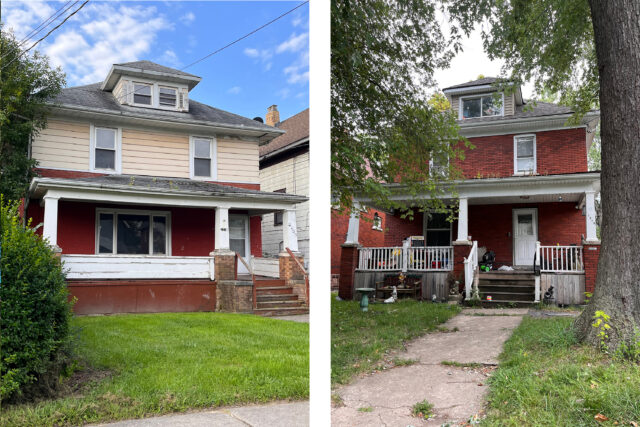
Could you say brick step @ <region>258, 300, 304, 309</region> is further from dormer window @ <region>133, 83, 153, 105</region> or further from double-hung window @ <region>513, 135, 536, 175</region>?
double-hung window @ <region>513, 135, 536, 175</region>

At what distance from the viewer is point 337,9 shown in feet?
14.0

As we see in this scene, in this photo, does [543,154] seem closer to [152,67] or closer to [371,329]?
[371,329]

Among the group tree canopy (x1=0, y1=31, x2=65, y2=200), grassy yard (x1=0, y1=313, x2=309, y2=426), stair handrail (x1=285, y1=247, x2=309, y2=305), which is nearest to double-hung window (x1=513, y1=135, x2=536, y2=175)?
grassy yard (x1=0, y1=313, x2=309, y2=426)

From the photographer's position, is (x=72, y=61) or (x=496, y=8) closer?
(x=72, y=61)

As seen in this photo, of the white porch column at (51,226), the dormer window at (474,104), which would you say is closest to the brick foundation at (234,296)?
the white porch column at (51,226)

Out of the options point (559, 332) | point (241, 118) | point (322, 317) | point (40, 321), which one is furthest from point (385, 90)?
point (40, 321)

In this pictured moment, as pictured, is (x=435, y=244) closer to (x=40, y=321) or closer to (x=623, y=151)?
(x=623, y=151)

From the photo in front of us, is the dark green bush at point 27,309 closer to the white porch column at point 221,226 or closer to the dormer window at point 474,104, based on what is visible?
the white porch column at point 221,226

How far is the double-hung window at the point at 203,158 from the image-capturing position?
9.81 feet

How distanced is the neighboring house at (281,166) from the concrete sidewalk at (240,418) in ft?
3.05

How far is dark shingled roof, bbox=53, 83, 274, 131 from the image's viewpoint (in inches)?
111

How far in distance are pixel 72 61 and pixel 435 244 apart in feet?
25.8

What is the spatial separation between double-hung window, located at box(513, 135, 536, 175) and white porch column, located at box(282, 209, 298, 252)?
8129 millimetres

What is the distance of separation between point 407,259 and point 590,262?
2.92 m
